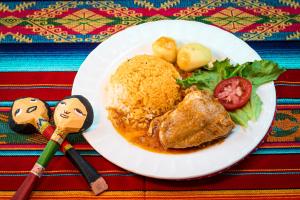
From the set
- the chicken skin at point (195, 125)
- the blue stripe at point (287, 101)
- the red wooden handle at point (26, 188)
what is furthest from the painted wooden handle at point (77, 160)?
the blue stripe at point (287, 101)

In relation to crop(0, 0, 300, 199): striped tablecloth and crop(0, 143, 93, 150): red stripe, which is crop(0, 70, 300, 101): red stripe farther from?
crop(0, 143, 93, 150): red stripe

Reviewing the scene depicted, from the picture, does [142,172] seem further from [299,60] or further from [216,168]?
[299,60]

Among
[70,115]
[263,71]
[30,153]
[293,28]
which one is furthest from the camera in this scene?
[293,28]

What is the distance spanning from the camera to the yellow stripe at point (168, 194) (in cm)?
239

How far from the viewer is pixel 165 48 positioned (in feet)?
9.74

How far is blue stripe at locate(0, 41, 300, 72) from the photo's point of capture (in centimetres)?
316

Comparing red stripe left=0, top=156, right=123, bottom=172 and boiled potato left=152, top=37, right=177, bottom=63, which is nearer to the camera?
red stripe left=0, top=156, right=123, bottom=172

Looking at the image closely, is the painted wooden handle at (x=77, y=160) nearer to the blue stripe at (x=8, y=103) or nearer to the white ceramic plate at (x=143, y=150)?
the white ceramic plate at (x=143, y=150)

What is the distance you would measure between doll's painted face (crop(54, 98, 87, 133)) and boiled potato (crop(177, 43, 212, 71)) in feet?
2.69

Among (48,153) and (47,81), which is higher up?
(47,81)

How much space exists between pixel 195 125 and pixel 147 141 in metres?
0.35

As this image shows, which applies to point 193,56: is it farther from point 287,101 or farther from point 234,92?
point 287,101

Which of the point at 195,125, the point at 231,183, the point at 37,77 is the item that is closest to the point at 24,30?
the point at 37,77

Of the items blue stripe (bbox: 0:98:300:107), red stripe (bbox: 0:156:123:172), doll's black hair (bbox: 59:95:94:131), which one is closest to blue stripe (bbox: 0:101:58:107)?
blue stripe (bbox: 0:98:300:107)
